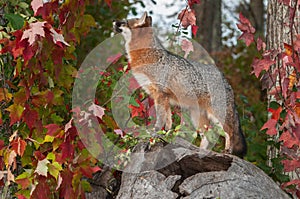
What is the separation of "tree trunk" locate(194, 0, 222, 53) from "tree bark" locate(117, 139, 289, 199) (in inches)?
338

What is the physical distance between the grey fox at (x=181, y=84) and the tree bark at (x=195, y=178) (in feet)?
2.36

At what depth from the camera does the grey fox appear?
201 inches

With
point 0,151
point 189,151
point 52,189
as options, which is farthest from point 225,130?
point 0,151

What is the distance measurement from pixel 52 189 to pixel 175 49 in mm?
2658

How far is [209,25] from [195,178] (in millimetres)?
9762

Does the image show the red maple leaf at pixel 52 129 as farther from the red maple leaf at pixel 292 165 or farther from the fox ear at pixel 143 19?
the red maple leaf at pixel 292 165

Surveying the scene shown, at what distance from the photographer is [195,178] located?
13.9ft

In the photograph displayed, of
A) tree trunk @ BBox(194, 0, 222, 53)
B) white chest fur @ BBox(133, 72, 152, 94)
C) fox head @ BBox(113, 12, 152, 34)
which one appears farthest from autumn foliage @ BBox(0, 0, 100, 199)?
tree trunk @ BBox(194, 0, 222, 53)

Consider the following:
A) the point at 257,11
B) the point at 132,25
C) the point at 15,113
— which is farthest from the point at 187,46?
the point at 257,11

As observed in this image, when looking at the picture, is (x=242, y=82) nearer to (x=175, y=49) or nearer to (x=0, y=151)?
(x=175, y=49)

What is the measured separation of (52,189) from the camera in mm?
4504

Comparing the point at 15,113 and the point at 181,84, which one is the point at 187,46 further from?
the point at 15,113

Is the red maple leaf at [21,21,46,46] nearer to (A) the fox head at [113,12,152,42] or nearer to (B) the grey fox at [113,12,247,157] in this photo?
(A) the fox head at [113,12,152,42]

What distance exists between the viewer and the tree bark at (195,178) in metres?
4.13
